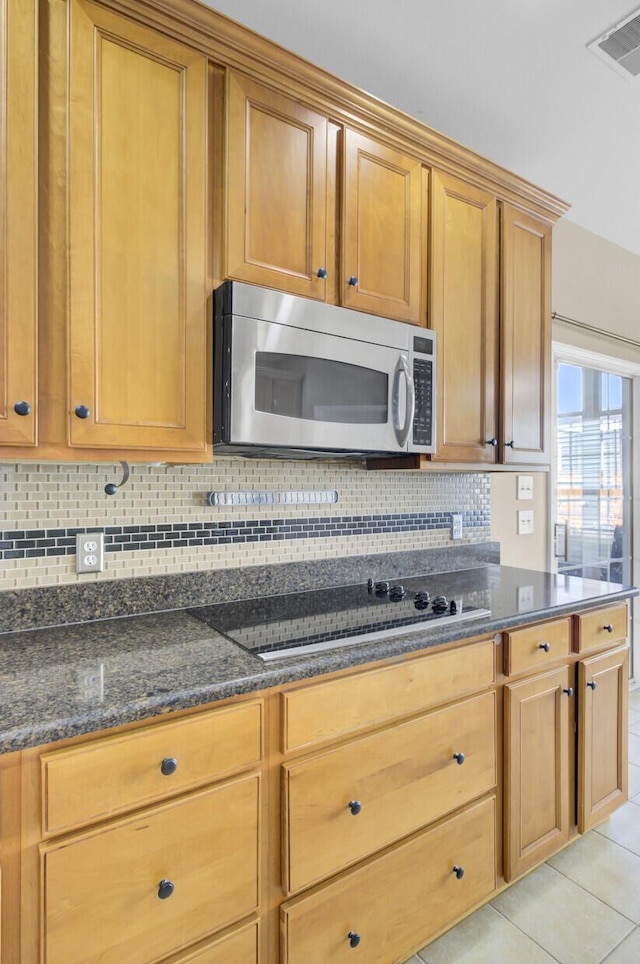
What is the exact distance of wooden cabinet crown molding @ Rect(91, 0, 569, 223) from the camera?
1359 mm

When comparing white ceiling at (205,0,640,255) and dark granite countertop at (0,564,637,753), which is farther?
white ceiling at (205,0,640,255)

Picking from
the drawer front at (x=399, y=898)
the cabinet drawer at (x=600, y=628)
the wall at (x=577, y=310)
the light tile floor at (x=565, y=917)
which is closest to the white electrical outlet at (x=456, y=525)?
the wall at (x=577, y=310)

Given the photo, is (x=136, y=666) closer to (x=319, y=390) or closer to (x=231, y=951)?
(x=231, y=951)

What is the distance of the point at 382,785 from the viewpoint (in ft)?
4.51

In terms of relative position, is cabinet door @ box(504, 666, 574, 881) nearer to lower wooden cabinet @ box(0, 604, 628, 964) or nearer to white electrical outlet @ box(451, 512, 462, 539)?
lower wooden cabinet @ box(0, 604, 628, 964)

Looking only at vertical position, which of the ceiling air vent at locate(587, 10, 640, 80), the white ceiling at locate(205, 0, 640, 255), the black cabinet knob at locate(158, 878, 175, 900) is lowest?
the black cabinet knob at locate(158, 878, 175, 900)

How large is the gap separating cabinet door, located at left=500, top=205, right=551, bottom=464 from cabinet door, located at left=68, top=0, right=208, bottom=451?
4.20 ft

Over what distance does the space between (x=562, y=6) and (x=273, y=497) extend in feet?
5.68

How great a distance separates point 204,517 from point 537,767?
137 centimetres

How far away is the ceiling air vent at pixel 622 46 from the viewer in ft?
5.41

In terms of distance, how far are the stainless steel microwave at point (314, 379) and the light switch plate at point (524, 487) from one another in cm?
110

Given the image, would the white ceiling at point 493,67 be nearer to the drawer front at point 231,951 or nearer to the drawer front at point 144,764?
the drawer front at point 144,764

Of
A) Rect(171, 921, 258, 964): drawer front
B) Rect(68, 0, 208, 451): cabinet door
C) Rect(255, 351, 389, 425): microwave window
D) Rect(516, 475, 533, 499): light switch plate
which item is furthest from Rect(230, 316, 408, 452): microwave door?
Rect(516, 475, 533, 499): light switch plate

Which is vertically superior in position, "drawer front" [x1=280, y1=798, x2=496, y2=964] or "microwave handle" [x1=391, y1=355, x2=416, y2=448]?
"microwave handle" [x1=391, y1=355, x2=416, y2=448]
